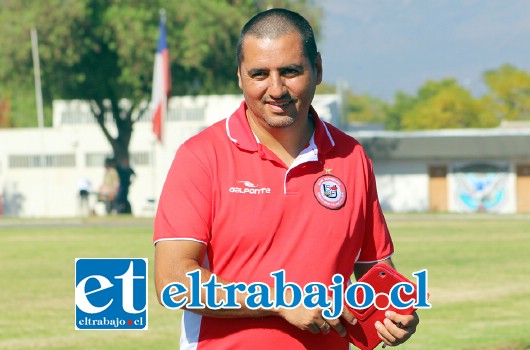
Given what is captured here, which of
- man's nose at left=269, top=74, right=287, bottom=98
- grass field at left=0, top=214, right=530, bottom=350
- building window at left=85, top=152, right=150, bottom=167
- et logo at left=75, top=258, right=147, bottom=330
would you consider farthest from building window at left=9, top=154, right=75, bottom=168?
man's nose at left=269, top=74, right=287, bottom=98

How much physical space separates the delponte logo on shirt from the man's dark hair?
1.44ft

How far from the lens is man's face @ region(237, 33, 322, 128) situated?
4.01 m

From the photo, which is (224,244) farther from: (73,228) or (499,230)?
(73,228)

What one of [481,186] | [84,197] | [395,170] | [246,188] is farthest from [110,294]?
[395,170]

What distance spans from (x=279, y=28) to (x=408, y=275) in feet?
51.1

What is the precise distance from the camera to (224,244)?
3984mm

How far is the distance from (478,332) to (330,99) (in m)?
60.6

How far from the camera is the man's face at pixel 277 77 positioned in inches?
158

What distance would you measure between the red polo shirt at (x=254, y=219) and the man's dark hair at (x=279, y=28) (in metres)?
0.32

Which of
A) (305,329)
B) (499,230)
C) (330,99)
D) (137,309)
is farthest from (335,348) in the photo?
(330,99)

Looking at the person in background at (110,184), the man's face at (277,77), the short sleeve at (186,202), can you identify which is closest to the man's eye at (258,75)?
the man's face at (277,77)

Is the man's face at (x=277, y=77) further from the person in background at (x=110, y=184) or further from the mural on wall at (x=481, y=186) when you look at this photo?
the mural on wall at (x=481, y=186)

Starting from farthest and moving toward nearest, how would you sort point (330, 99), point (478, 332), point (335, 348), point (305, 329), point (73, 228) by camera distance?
point (330, 99) → point (73, 228) → point (478, 332) → point (335, 348) → point (305, 329)

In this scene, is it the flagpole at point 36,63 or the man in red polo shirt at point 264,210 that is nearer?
the man in red polo shirt at point 264,210
